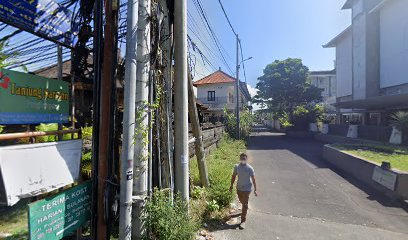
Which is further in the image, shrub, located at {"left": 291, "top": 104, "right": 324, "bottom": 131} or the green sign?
shrub, located at {"left": 291, "top": 104, "right": 324, "bottom": 131}

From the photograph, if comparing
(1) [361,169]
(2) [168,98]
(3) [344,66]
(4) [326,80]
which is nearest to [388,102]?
(1) [361,169]

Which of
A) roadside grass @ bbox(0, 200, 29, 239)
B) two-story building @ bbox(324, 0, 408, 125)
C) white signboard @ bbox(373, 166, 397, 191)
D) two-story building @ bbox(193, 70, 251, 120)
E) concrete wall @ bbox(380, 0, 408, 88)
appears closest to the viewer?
roadside grass @ bbox(0, 200, 29, 239)

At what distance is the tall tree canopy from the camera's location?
32250mm

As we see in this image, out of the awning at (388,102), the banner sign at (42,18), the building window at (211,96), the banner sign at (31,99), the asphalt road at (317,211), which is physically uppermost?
the building window at (211,96)

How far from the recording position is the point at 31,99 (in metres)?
2.90

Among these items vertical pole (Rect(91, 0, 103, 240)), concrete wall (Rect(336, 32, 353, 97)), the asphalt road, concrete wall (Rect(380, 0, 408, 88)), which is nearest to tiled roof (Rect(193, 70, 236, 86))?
concrete wall (Rect(336, 32, 353, 97))

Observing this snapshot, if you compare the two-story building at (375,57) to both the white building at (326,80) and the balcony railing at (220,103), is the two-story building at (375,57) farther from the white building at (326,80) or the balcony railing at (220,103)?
the white building at (326,80)

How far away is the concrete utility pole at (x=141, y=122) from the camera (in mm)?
3672

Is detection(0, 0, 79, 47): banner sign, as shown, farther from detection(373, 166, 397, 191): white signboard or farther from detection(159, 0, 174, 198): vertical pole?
detection(373, 166, 397, 191): white signboard

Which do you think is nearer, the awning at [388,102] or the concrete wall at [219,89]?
the awning at [388,102]

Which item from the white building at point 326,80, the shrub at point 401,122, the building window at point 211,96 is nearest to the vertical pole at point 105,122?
the shrub at point 401,122

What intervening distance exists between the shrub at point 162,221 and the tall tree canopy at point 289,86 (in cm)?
3052

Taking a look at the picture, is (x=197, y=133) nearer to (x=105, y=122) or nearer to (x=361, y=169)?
(x=105, y=122)

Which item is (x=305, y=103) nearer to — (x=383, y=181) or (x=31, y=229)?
(x=383, y=181)
